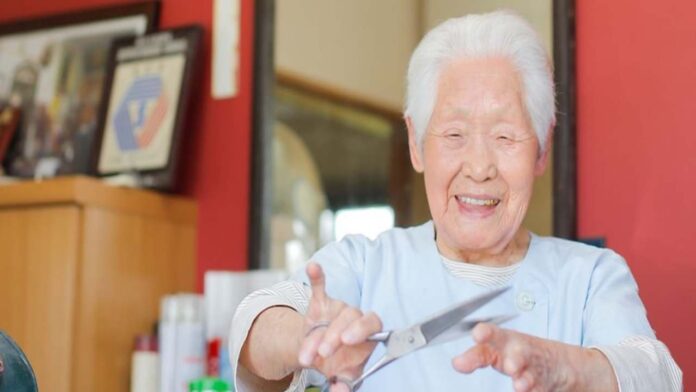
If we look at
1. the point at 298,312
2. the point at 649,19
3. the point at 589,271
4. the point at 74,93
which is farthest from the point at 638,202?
the point at 74,93

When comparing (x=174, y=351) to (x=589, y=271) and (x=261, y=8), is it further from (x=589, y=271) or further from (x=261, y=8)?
(x=589, y=271)

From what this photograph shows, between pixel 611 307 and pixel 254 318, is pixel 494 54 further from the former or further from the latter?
pixel 254 318

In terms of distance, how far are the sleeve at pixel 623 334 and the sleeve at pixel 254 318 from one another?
1.28ft

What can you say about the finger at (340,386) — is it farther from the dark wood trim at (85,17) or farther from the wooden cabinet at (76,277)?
the dark wood trim at (85,17)

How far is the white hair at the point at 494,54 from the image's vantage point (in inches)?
63.6

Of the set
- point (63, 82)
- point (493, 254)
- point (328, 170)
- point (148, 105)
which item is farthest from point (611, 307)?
point (63, 82)

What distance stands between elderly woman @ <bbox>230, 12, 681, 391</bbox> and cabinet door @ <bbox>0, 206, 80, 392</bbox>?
3.52 ft

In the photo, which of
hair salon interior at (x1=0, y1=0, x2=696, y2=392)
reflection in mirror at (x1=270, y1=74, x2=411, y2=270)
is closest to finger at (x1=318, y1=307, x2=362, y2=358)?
hair salon interior at (x1=0, y1=0, x2=696, y2=392)

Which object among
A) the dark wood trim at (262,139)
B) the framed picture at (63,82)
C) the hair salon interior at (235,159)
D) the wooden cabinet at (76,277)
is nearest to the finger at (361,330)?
the hair salon interior at (235,159)

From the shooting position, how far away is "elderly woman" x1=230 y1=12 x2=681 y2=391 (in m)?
1.55

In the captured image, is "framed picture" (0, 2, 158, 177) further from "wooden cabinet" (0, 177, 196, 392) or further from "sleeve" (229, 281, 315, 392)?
"sleeve" (229, 281, 315, 392)

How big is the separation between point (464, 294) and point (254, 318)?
1.09 ft

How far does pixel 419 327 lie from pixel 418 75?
1.82 ft

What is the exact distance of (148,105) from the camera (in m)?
2.89
